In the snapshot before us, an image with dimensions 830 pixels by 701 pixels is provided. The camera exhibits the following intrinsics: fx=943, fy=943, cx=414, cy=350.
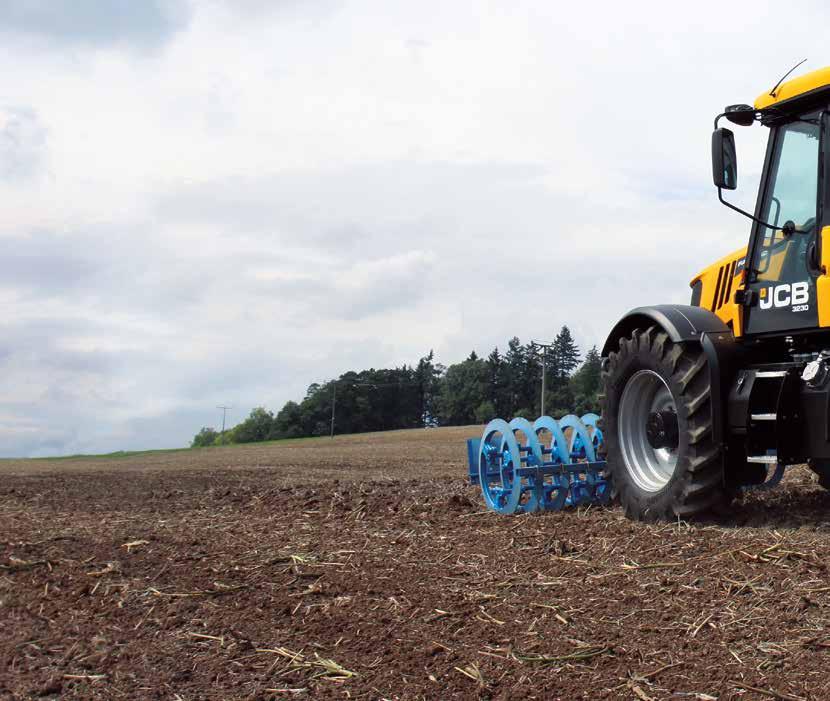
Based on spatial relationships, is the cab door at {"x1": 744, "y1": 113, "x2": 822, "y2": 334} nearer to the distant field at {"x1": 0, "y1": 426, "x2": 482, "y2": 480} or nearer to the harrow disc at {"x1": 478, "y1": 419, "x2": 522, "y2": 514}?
the harrow disc at {"x1": 478, "y1": 419, "x2": 522, "y2": 514}

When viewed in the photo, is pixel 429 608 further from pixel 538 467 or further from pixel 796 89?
pixel 796 89

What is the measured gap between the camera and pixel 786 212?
7.08 metres

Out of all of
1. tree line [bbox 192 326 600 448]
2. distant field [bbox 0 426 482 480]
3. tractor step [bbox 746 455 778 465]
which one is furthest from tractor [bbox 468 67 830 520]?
tree line [bbox 192 326 600 448]

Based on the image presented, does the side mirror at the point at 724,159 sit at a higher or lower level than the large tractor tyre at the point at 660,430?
higher

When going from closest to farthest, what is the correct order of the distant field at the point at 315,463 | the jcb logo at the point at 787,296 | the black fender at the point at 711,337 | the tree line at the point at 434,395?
the jcb logo at the point at 787,296
the black fender at the point at 711,337
the distant field at the point at 315,463
the tree line at the point at 434,395

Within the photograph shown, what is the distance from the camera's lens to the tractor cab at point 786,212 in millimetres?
6711

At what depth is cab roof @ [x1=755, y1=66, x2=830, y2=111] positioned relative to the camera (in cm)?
677

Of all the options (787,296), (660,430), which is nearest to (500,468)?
(660,430)

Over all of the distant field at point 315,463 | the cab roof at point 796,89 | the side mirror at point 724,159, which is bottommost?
the distant field at point 315,463

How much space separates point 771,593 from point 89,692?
11.3 ft

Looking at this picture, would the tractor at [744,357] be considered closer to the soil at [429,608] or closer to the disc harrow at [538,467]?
the soil at [429,608]

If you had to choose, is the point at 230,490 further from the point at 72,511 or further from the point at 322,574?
the point at 322,574

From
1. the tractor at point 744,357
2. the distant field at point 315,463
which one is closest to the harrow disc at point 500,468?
the tractor at point 744,357

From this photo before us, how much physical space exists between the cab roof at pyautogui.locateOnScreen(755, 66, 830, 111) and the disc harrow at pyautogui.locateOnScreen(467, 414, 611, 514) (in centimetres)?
330
